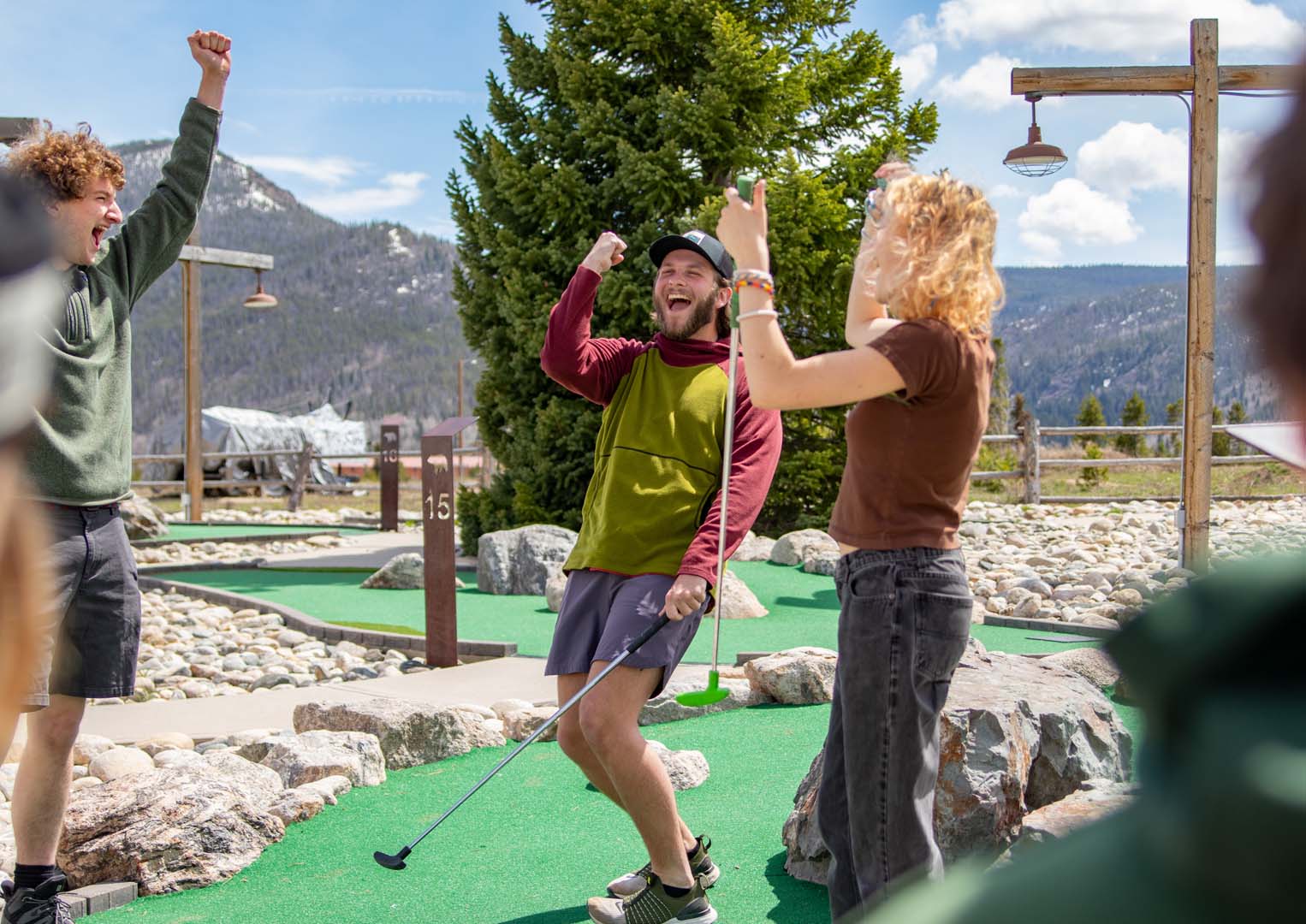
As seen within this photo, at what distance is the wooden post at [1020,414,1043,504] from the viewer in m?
18.1

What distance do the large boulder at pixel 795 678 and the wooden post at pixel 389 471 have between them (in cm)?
1189

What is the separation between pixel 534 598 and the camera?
9.69 m

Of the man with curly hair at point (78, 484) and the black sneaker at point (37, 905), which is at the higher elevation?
the man with curly hair at point (78, 484)

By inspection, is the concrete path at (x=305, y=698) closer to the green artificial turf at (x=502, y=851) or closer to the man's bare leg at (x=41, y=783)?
the green artificial turf at (x=502, y=851)

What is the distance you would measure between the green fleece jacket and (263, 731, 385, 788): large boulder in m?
1.55

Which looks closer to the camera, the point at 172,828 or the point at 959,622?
the point at 959,622

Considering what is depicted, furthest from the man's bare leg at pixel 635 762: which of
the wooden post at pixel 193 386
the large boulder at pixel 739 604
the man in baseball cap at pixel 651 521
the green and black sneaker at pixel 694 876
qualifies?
the wooden post at pixel 193 386

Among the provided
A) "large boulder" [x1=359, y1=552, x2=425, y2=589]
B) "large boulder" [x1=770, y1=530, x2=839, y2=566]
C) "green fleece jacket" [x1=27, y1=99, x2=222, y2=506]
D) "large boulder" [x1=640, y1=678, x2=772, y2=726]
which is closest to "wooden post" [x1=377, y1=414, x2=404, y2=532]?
"large boulder" [x1=359, y1=552, x2=425, y2=589]

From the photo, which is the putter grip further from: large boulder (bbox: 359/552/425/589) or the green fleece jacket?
large boulder (bbox: 359/552/425/589)

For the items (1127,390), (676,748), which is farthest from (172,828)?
(1127,390)

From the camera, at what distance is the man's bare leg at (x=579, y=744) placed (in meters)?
3.07

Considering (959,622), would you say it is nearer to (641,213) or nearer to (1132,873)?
(1132,873)

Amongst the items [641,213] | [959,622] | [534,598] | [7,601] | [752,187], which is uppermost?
[641,213]

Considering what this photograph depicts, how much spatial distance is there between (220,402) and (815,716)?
4682 inches
